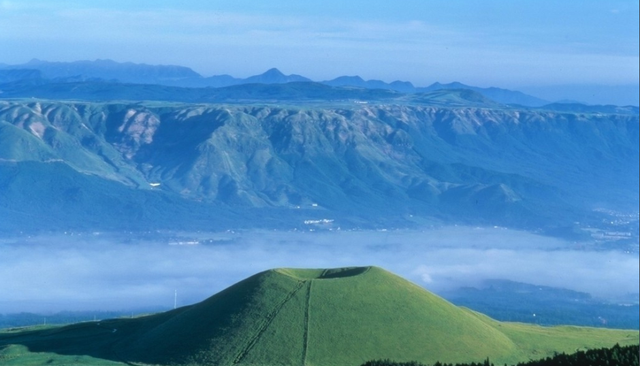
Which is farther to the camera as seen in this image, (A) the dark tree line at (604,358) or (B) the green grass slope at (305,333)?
(B) the green grass slope at (305,333)

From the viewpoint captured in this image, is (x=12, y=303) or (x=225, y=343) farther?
(x=12, y=303)

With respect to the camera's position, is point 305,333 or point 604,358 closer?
point 604,358

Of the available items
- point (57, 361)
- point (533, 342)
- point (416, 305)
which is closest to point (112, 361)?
point (57, 361)

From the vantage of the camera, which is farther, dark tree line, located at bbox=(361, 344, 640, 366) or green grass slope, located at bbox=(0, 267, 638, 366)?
green grass slope, located at bbox=(0, 267, 638, 366)

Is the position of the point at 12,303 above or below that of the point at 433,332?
below

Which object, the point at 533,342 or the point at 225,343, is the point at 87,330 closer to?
the point at 225,343

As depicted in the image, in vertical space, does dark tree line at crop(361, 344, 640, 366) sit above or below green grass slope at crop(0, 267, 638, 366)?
above

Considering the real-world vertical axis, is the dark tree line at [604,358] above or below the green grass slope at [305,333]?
above

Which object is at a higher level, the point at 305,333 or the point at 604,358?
the point at 604,358
